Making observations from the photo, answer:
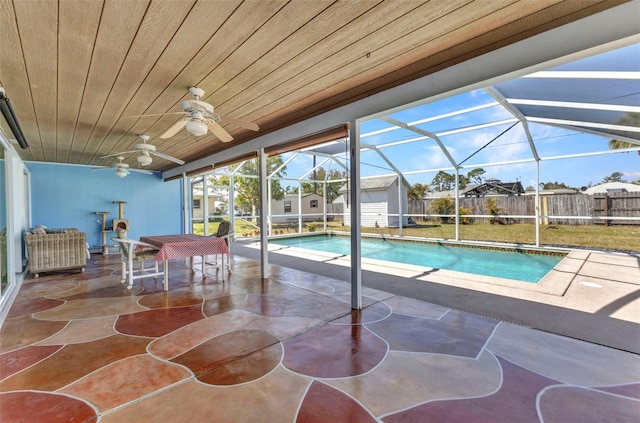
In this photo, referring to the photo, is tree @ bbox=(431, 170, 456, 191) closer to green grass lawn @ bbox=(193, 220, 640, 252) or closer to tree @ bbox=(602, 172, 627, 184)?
green grass lawn @ bbox=(193, 220, 640, 252)

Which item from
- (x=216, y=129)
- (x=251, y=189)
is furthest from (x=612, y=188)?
(x=251, y=189)

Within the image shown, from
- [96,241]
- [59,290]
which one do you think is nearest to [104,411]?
[59,290]

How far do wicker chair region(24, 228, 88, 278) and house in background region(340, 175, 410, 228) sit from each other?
8350 mm

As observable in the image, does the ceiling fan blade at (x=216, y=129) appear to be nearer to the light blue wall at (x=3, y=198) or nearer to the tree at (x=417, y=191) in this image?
the light blue wall at (x=3, y=198)

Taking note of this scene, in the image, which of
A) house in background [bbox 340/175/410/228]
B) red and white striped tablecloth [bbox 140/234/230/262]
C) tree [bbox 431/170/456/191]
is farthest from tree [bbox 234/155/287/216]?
red and white striped tablecloth [bbox 140/234/230/262]

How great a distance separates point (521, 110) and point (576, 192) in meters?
4.06

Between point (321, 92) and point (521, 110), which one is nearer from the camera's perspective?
point (321, 92)

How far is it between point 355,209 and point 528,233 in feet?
25.5

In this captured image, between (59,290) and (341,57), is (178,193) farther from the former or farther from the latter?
(341,57)

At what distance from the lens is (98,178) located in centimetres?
748

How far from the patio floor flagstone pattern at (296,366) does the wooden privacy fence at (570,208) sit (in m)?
7.00

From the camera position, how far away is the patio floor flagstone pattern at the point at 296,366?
5.40 ft

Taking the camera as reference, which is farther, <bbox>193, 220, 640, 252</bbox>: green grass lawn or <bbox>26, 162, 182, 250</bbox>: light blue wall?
<bbox>193, 220, 640, 252</bbox>: green grass lawn

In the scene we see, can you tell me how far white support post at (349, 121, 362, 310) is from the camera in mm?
3221
